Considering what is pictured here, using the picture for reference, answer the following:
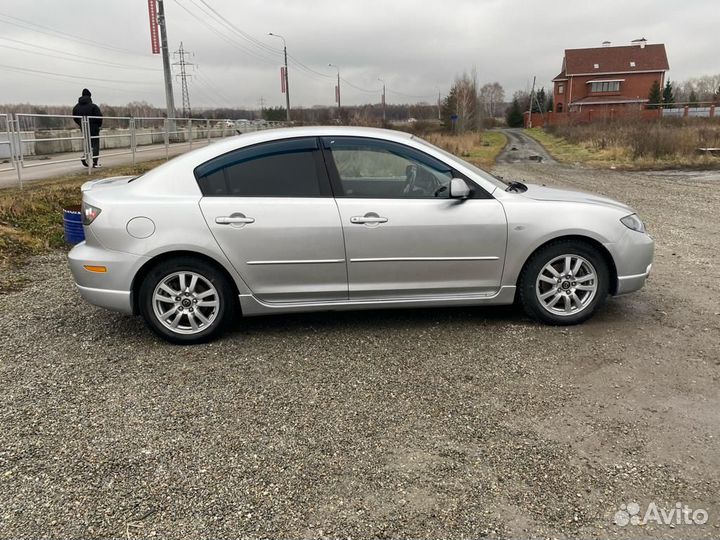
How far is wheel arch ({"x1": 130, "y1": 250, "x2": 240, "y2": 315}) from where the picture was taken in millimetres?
4293

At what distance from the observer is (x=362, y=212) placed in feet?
14.2

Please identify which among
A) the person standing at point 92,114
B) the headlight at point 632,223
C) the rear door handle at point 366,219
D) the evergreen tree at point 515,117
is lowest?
the headlight at point 632,223

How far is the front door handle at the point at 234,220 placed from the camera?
425 centimetres

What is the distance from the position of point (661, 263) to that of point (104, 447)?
612cm

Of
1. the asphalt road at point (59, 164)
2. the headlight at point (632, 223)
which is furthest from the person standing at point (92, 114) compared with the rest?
the headlight at point (632, 223)

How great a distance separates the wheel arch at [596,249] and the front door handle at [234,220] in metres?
2.15

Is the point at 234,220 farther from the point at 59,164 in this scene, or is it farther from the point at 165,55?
the point at 165,55

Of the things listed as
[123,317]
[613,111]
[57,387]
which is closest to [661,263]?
[123,317]

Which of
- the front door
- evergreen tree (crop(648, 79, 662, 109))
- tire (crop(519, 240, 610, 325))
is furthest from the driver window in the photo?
evergreen tree (crop(648, 79, 662, 109))

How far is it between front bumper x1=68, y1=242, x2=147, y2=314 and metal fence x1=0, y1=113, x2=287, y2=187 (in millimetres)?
7029

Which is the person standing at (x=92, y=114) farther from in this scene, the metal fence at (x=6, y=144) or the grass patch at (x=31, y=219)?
the grass patch at (x=31, y=219)

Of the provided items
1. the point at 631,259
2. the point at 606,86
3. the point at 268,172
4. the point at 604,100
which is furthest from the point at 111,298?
the point at 606,86

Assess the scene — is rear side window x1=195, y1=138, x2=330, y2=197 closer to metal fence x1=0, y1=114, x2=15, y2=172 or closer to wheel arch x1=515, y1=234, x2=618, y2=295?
wheel arch x1=515, y1=234, x2=618, y2=295

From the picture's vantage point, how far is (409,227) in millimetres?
4336
